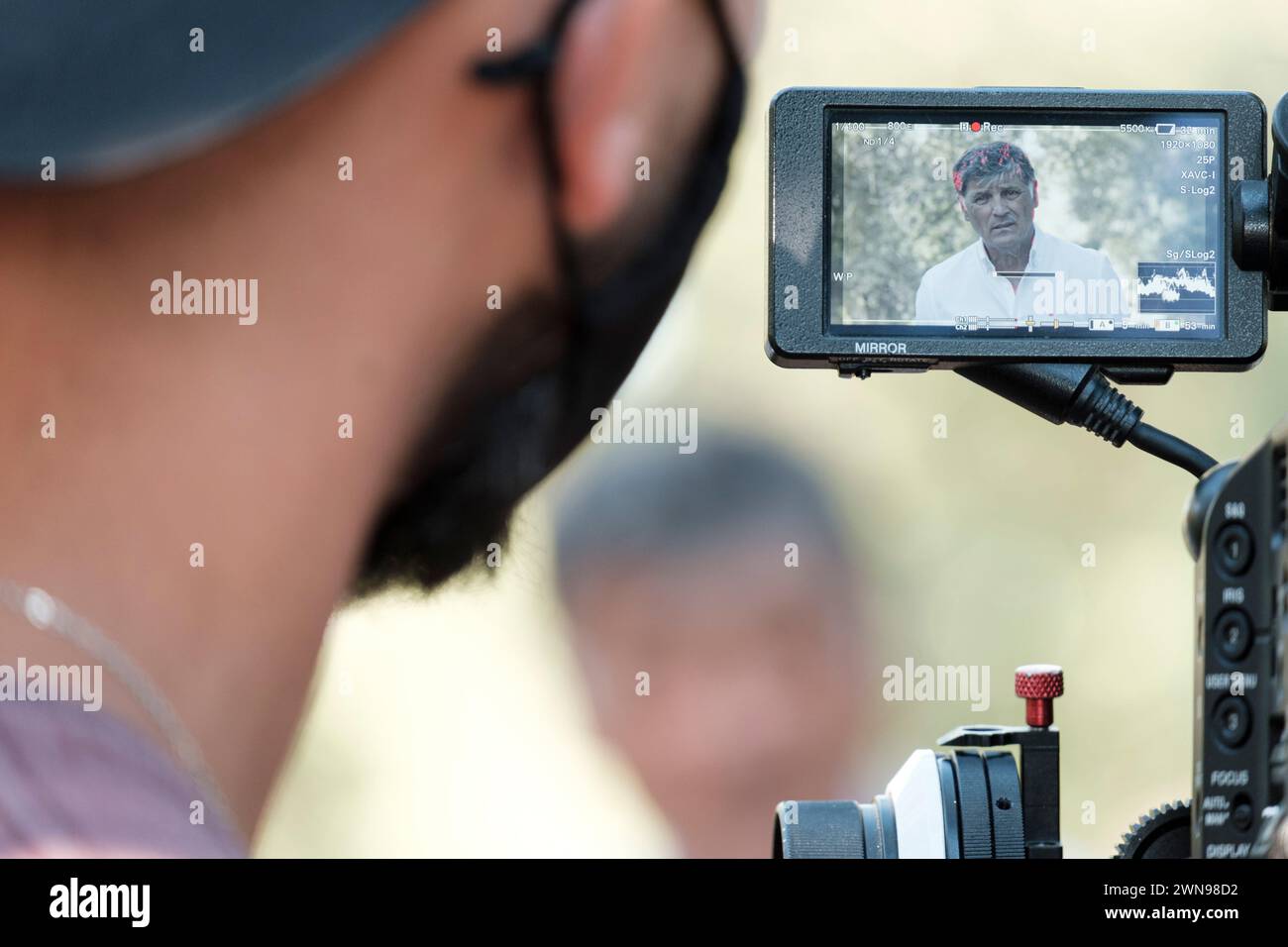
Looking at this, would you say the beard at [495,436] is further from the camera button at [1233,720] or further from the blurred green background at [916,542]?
the camera button at [1233,720]

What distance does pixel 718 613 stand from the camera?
1.41 meters

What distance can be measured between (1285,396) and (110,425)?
1158 mm

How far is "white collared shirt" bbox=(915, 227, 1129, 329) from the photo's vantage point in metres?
0.60

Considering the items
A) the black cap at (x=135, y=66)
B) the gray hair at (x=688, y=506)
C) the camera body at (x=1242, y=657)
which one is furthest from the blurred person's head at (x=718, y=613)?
the camera body at (x=1242, y=657)

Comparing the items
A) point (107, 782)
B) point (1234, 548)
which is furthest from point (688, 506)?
point (1234, 548)

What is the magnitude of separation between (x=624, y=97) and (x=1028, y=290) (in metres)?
0.92

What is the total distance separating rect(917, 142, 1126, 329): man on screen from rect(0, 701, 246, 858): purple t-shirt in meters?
0.70

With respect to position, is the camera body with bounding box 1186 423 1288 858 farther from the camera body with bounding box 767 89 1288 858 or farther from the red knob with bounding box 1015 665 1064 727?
the red knob with bounding box 1015 665 1064 727

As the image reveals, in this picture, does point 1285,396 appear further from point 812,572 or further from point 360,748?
point 360,748

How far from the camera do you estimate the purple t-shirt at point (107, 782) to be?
1.07 m

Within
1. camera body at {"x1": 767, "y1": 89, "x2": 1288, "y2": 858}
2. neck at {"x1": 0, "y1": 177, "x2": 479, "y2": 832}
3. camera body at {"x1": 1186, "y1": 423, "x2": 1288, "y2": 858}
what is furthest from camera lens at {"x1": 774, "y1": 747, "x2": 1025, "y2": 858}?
neck at {"x1": 0, "y1": 177, "x2": 479, "y2": 832}

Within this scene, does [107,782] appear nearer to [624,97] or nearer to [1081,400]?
[624,97]

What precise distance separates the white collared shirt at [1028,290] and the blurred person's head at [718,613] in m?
0.79

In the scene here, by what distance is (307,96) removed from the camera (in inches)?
55.4
